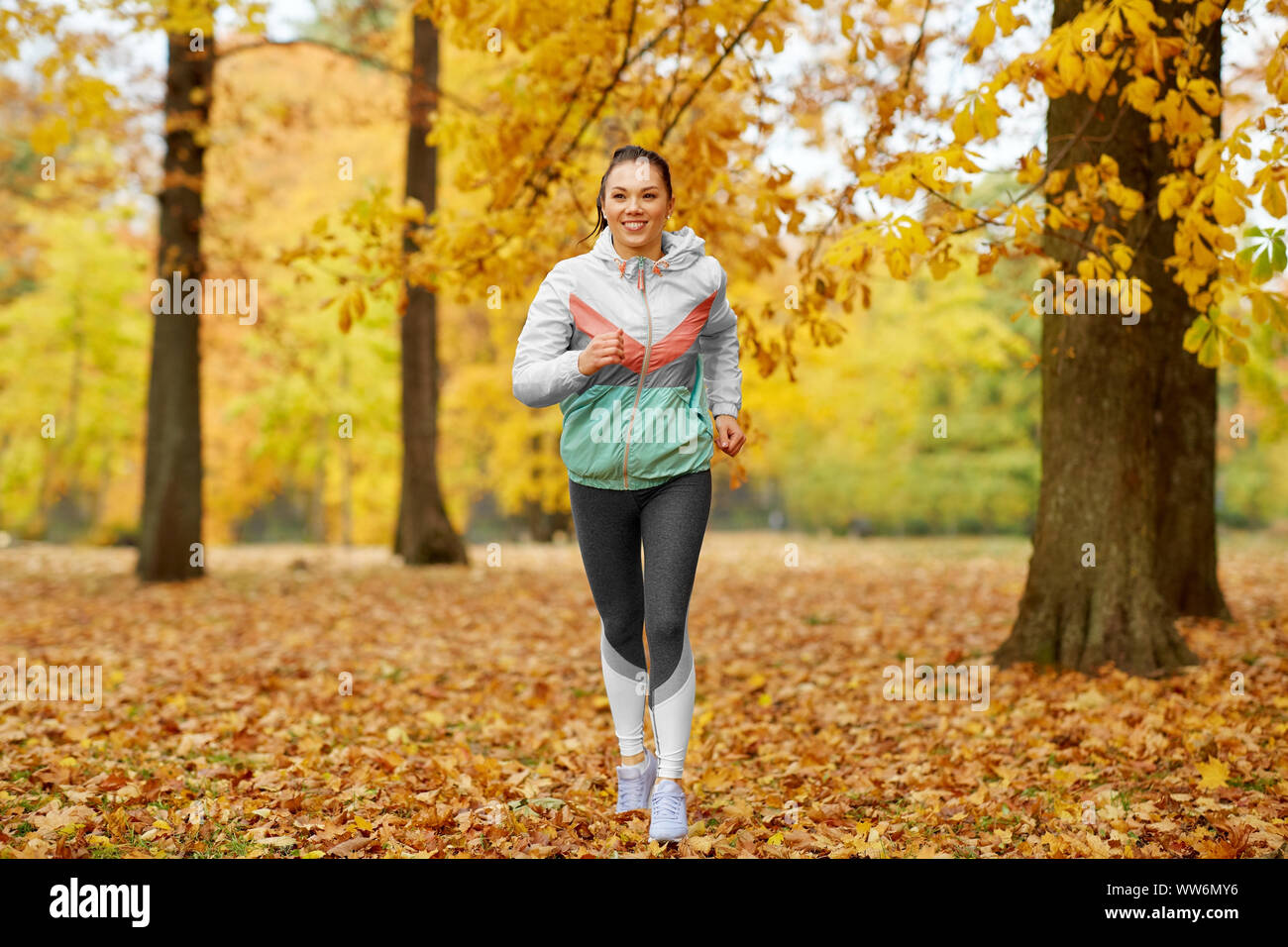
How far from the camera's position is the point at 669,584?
310 cm

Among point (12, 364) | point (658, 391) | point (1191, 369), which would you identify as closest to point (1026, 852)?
point (658, 391)

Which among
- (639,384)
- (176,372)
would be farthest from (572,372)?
(176,372)

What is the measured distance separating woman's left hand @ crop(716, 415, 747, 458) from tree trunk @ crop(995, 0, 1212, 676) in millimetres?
2994

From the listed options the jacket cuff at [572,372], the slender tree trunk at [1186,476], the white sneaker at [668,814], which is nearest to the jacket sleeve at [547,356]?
the jacket cuff at [572,372]

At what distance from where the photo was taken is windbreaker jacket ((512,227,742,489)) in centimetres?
304

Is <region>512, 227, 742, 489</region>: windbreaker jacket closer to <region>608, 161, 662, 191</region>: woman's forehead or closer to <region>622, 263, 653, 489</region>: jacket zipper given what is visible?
<region>622, 263, 653, 489</region>: jacket zipper

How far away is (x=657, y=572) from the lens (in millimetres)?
3115

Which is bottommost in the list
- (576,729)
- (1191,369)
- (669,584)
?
(576,729)

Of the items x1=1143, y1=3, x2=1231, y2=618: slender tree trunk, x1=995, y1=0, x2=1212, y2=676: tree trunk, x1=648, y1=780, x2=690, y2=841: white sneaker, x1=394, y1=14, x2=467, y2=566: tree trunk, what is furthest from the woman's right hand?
x1=394, y1=14, x2=467, y2=566: tree trunk

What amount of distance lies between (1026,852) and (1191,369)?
496 cm

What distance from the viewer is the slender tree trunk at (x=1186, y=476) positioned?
6828 millimetres

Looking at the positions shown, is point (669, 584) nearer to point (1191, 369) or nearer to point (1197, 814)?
point (1197, 814)

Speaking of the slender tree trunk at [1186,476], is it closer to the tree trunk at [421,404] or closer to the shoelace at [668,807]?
the shoelace at [668,807]

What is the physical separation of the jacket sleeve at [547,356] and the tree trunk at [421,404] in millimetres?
9693
